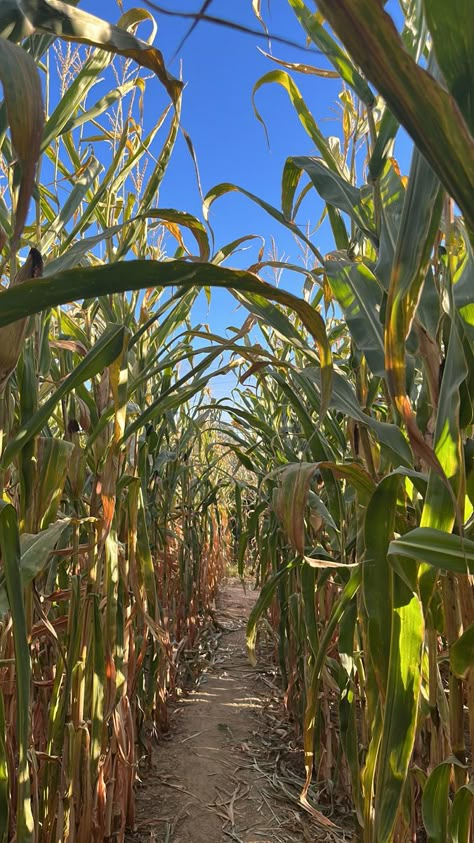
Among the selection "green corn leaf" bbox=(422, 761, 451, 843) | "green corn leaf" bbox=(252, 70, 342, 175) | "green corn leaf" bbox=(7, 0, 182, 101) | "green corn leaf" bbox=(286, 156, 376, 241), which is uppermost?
"green corn leaf" bbox=(252, 70, 342, 175)

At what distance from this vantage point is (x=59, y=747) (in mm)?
855

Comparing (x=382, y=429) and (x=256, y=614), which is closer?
(x=382, y=429)

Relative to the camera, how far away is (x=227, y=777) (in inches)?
58.1

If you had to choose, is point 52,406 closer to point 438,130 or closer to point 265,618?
point 438,130

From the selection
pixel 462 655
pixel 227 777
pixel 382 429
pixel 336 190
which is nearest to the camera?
pixel 462 655

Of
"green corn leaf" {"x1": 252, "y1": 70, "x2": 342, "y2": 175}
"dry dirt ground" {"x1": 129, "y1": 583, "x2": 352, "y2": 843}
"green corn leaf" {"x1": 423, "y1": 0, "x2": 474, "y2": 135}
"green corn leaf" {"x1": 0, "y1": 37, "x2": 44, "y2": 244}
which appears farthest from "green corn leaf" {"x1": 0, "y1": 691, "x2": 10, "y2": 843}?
"dry dirt ground" {"x1": 129, "y1": 583, "x2": 352, "y2": 843}

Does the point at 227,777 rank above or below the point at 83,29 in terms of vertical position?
below

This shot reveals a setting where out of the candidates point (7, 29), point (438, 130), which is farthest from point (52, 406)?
point (438, 130)

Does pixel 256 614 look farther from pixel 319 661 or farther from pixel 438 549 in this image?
pixel 438 549

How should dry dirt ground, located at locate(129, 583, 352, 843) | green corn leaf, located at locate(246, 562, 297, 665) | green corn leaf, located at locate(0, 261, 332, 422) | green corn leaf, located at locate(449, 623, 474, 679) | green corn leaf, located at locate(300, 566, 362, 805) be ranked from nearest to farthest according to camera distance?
green corn leaf, located at locate(0, 261, 332, 422), green corn leaf, located at locate(449, 623, 474, 679), green corn leaf, located at locate(300, 566, 362, 805), green corn leaf, located at locate(246, 562, 297, 665), dry dirt ground, located at locate(129, 583, 352, 843)

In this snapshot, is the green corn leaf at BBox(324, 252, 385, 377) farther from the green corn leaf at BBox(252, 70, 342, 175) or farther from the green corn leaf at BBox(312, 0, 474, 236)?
the green corn leaf at BBox(312, 0, 474, 236)

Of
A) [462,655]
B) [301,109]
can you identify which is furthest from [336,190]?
[462,655]

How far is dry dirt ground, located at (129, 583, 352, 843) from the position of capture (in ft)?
4.00

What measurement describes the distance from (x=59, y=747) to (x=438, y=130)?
3.21 ft
